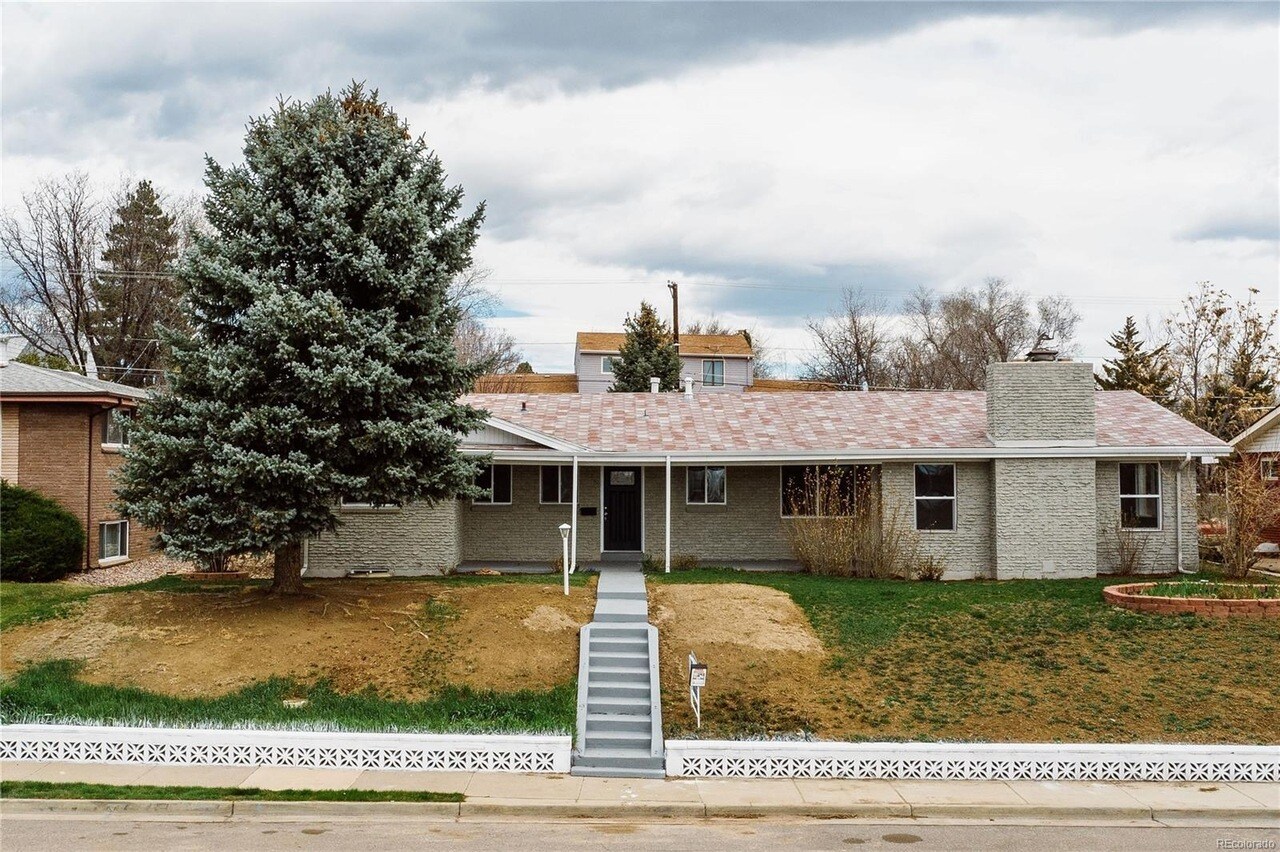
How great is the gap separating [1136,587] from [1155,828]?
8917 mm

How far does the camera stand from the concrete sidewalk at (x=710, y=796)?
11.4 metres

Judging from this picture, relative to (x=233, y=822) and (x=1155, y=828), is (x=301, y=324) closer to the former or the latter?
(x=233, y=822)

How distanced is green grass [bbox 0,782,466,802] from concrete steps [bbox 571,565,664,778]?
87.1 inches

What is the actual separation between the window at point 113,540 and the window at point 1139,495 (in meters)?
23.7

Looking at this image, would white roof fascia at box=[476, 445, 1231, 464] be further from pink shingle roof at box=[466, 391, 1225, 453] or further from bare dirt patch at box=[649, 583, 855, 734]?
bare dirt patch at box=[649, 583, 855, 734]

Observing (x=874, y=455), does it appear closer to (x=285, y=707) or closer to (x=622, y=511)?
(x=622, y=511)

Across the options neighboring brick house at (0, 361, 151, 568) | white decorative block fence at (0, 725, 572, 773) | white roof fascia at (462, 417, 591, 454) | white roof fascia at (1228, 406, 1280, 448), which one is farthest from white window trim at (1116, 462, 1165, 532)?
neighboring brick house at (0, 361, 151, 568)

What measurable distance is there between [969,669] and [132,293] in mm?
38906

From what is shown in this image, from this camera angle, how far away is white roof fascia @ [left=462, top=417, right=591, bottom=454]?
70.9ft

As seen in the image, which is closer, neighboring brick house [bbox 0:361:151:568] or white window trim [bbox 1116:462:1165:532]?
white window trim [bbox 1116:462:1165:532]

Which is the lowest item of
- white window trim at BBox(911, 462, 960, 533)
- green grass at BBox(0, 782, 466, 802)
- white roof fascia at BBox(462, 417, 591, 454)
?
green grass at BBox(0, 782, 466, 802)

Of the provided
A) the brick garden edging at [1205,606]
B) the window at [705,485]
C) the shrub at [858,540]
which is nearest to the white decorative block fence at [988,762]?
the brick garden edging at [1205,606]

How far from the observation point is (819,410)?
2597 centimetres

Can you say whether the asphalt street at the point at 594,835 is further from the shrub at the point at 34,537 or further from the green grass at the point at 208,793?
the shrub at the point at 34,537
